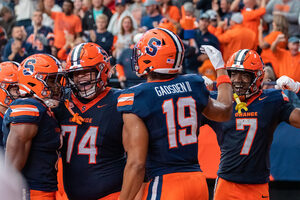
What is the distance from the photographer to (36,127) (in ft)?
11.7

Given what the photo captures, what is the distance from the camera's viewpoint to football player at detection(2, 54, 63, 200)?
11.6 feet

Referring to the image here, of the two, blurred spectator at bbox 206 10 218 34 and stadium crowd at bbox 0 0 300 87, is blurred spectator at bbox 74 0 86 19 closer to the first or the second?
stadium crowd at bbox 0 0 300 87

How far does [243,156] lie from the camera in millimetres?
4438

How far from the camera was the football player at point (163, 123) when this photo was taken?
10.8 feet

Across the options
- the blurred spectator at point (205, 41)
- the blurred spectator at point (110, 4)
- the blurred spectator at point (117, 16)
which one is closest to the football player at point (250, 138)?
the blurred spectator at point (205, 41)

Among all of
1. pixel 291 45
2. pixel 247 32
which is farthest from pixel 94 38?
pixel 291 45

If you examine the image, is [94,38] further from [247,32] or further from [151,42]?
[151,42]

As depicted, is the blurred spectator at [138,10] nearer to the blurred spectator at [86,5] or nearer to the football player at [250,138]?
the blurred spectator at [86,5]

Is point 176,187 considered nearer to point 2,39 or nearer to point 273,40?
point 273,40

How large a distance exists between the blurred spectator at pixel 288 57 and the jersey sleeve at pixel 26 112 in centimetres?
516

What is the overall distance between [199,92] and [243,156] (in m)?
1.23

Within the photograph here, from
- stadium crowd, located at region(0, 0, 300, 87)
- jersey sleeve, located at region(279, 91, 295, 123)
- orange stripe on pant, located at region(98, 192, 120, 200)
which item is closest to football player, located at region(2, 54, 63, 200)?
orange stripe on pant, located at region(98, 192, 120, 200)

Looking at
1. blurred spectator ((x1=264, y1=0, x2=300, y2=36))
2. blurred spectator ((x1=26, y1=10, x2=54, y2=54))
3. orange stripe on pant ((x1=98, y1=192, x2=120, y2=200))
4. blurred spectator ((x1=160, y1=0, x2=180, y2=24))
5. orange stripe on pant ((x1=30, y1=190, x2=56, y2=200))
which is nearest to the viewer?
orange stripe on pant ((x1=30, y1=190, x2=56, y2=200))

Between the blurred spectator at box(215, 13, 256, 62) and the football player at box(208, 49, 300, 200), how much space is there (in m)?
4.41
